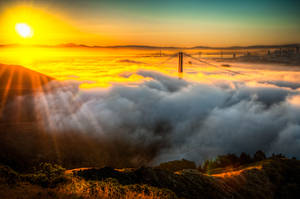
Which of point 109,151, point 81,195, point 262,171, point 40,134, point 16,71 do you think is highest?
point 16,71

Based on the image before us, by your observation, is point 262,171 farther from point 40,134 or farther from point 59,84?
point 59,84

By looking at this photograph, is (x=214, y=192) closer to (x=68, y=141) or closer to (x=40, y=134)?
(x=40, y=134)

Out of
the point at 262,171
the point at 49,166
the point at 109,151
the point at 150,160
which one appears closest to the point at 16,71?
the point at 109,151

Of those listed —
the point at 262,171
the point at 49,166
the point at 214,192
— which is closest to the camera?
the point at 49,166

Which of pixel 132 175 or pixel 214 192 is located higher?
pixel 132 175

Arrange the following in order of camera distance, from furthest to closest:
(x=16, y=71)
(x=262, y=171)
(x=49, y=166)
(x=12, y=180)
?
(x=16, y=71)
(x=262, y=171)
(x=49, y=166)
(x=12, y=180)

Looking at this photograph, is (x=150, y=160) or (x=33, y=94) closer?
(x=33, y=94)

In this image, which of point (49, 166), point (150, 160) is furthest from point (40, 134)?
point (49, 166)
